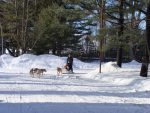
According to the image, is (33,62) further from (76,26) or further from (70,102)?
(70,102)


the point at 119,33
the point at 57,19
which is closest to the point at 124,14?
the point at 119,33

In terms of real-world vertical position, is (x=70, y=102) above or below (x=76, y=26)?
below

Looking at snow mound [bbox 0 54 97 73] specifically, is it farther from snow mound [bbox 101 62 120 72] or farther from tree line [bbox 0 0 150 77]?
snow mound [bbox 101 62 120 72]

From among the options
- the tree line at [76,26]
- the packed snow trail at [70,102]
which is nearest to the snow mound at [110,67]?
the tree line at [76,26]

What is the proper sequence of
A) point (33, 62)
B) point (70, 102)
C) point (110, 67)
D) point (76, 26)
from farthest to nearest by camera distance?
point (76, 26) < point (33, 62) < point (110, 67) < point (70, 102)

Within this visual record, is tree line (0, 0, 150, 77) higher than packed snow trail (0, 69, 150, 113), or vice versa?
tree line (0, 0, 150, 77)

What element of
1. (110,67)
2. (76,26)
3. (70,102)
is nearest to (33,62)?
(110,67)

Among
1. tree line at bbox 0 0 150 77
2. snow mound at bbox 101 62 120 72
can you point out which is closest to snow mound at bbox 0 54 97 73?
tree line at bbox 0 0 150 77

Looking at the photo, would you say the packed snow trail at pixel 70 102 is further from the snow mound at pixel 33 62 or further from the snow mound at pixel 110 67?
the snow mound at pixel 33 62

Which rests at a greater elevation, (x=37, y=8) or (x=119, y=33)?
(x=37, y=8)

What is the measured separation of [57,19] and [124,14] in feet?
52.2
